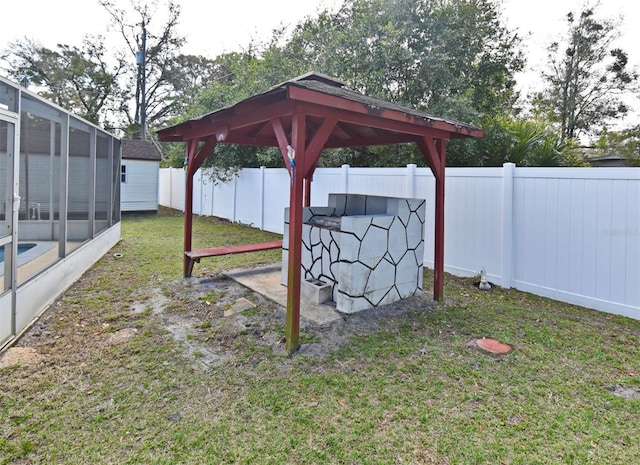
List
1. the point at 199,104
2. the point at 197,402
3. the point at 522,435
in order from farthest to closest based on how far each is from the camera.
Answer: the point at 199,104
the point at 197,402
the point at 522,435

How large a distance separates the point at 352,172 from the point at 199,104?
640cm

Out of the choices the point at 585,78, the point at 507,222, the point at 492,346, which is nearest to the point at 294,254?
the point at 492,346

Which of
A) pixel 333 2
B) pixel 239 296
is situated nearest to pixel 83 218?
pixel 239 296

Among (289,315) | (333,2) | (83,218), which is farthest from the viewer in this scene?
(333,2)

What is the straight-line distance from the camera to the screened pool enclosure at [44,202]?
315cm

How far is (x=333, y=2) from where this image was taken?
10.4 metres

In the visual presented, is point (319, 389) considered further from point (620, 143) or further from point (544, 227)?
point (620, 143)

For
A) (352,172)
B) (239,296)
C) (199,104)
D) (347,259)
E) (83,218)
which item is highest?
(199,104)

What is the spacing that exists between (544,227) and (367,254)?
2224mm

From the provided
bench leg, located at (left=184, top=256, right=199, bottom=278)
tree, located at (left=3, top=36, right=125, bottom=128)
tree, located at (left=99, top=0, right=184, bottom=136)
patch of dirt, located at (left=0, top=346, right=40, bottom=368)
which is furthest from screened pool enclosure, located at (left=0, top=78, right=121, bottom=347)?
tree, located at (left=3, top=36, right=125, bottom=128)

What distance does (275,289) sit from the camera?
4.62m

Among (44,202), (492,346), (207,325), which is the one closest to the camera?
(492,346)

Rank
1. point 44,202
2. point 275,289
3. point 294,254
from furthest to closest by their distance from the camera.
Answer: point 44,202 → point 275,289 → point 294,254

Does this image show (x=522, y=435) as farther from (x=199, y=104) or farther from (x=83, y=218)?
(x=199, y=104)
